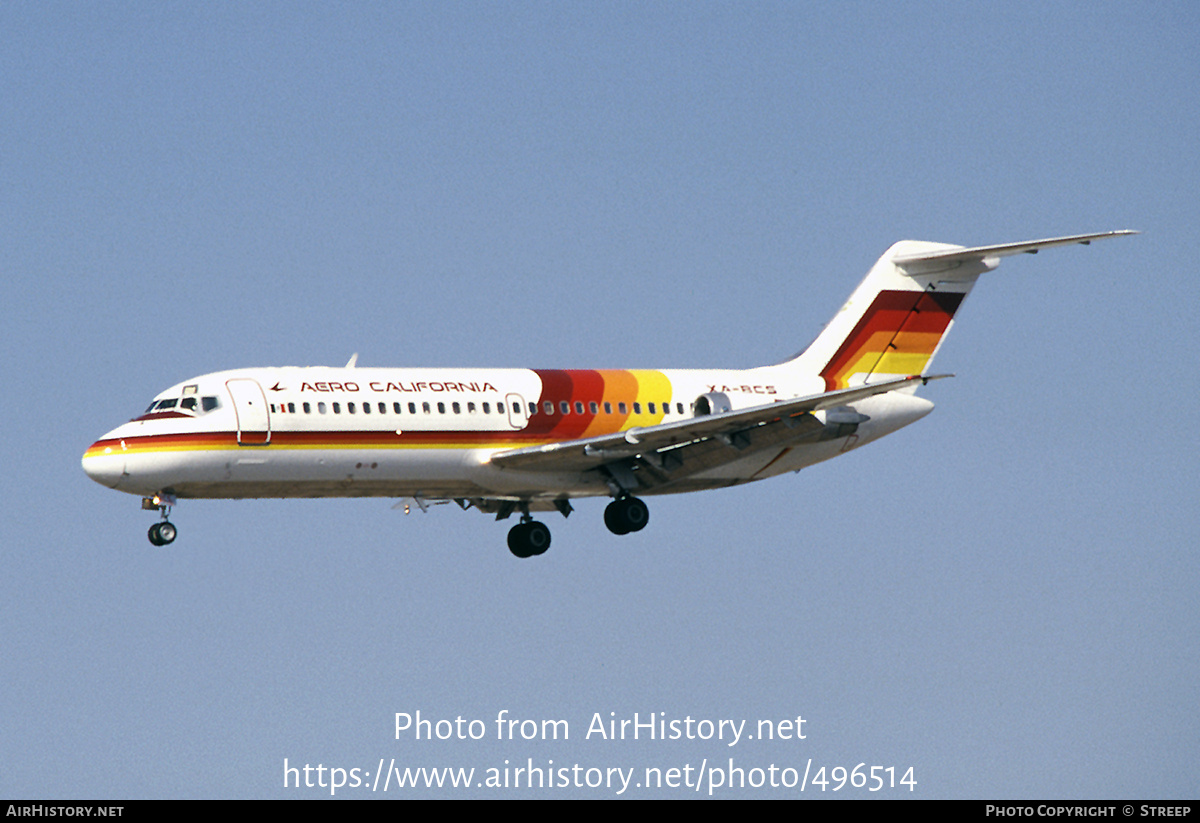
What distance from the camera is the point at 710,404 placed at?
51.3m

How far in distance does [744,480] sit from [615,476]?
14.1ft

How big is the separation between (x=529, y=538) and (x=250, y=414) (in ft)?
33.2

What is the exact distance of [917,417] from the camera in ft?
176

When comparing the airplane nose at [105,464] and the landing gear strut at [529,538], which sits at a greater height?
the landing gear strut at [529,538]

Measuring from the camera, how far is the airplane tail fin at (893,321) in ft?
177

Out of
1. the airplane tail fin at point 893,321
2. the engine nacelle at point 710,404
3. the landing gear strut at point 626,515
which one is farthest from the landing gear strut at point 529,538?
the airplane tail fin at point 893,321

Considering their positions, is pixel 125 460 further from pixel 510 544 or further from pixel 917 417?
pixel 917 417

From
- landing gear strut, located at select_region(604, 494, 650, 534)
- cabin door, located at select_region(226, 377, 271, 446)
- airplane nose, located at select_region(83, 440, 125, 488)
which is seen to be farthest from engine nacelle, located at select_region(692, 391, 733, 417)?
airplane nose, located at select_region(83, 440, 125, 488)

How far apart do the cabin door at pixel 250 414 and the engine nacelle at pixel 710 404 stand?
12206mm

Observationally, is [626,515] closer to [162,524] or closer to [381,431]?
[381,431]

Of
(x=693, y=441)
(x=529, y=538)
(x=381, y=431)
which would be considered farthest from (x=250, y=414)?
(x=693, y=441)

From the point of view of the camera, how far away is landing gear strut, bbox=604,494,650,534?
50062mm

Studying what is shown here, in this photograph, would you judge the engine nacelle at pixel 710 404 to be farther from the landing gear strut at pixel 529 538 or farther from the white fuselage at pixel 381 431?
the landing gear strut at pixel 529 538
